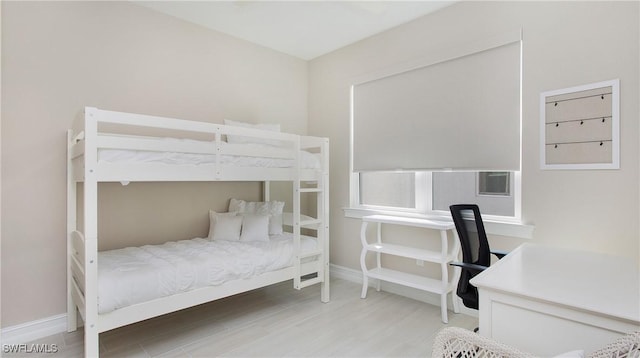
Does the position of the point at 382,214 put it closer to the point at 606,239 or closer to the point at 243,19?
the point at 606,239

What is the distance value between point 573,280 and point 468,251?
715 millimetres

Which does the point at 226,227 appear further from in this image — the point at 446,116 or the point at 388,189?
the point at 446,116

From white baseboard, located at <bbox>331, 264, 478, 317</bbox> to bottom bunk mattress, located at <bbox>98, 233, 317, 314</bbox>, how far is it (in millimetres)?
920

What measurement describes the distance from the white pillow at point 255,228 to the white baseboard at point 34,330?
149 cm

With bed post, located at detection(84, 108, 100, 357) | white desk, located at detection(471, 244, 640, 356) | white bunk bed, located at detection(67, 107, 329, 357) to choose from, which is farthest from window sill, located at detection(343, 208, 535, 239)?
bed post, located at detection(84, 108, 100, 357)

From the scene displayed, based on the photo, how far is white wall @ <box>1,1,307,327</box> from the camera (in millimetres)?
2320

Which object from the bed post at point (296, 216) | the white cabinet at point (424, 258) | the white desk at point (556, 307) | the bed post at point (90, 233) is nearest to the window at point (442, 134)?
the white cabinet at point (424, 258)

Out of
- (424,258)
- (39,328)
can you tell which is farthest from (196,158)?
(424,258)

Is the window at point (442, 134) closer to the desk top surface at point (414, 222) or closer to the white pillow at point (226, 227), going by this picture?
the desk top surface at point (414, 222)

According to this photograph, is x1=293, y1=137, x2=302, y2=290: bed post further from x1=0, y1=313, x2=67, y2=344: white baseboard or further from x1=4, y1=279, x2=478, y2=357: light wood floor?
x1=0, y1=313, x2=67, y2=344: white baseboard

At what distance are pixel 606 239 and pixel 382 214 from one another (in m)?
1.78

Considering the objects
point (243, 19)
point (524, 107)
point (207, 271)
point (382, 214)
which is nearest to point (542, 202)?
point (524, 107)

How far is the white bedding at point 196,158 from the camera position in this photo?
6.26 ft

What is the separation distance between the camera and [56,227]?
249 centimetres
